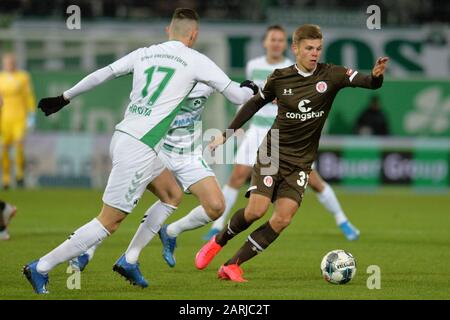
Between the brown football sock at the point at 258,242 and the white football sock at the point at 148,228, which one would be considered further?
the brown football sock at the point at 258,242

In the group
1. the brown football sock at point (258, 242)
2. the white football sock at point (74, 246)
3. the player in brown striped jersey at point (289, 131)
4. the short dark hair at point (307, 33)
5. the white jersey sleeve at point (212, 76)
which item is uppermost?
the short dark hair at point (307, 33)

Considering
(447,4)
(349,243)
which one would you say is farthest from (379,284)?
(447,4)

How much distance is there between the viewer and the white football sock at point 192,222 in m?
9.52

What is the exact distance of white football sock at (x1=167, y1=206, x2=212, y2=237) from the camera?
9.52 meters

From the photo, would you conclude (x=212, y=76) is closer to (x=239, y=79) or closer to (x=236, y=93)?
(x=236, y=93)

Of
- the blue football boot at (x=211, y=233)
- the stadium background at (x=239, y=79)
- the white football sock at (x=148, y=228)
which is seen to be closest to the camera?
the white football sock at (x=148, y=228)

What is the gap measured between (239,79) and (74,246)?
43.7ft

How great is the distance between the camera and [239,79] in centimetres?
2091

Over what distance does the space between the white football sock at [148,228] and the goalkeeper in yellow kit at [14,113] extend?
11.1 metres

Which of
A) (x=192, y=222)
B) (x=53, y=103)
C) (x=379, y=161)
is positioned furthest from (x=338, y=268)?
(x=379, y=161)

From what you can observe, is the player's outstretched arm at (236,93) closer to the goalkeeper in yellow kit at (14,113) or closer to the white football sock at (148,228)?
the white football sock at (148,228)

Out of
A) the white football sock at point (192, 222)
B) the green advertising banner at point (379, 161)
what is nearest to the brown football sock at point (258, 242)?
the white football sock at point (192, 222)

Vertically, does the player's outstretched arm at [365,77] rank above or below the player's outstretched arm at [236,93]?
above


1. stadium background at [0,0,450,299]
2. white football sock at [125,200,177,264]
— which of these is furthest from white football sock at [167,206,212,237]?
stadium background at [0,0,450,299]
